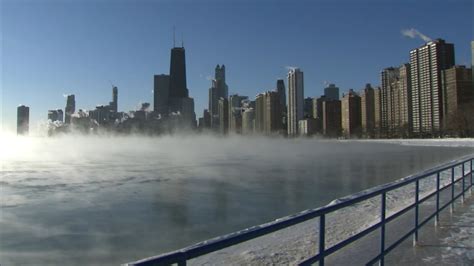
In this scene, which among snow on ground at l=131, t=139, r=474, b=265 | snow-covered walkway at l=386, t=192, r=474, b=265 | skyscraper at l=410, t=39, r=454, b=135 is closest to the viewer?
snow-covered walkway at l=386, t=192, r=474, b=265

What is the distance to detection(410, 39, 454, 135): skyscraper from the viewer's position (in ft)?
568

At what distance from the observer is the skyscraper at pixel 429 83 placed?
173 meters

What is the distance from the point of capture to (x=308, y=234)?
35.2ft

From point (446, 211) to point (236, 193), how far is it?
1217 cm

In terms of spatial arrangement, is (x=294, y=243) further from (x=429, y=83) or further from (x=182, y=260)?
(x=429, y=83)

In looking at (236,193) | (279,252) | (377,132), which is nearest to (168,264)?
(279,252)

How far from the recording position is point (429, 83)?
18162cm

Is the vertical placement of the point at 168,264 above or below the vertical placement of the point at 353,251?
above

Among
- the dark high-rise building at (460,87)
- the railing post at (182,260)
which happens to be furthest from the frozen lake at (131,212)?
the dark high-rise building at (460,87)

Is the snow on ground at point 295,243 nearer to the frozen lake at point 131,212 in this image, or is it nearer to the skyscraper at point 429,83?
the frozen lake at point 131,212

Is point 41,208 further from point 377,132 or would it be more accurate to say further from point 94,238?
point 377,132

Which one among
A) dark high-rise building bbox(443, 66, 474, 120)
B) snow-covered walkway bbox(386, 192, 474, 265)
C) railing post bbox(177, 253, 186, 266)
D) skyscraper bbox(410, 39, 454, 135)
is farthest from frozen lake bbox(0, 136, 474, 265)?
skyscraper bbox(410, 39, 454, 135)

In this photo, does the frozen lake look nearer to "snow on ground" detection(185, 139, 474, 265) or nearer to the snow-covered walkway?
"snow on ground" detection(185, 139, 474, 265)

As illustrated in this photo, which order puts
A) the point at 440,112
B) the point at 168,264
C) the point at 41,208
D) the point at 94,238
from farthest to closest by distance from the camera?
the point at 440,112, the point at 41,208, the point at 94,238, the point at 168,264
